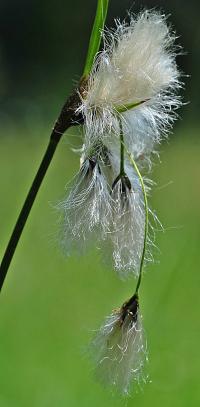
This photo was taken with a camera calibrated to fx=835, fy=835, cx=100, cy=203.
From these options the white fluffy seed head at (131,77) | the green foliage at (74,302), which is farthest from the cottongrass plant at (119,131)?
the green foliage at (74,302)

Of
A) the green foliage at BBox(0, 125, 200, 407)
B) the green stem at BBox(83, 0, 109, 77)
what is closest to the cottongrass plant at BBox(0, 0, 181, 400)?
the green stem at BBox(83, 0, 109, 77)

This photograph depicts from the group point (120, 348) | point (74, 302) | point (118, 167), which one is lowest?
point (74, 302)

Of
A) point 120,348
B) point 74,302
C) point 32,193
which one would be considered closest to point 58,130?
point 32,193

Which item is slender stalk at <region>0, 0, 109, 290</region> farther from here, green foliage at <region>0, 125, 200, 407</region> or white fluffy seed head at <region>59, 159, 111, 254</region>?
green foliage at <region>0, 125, 200, 407</region>

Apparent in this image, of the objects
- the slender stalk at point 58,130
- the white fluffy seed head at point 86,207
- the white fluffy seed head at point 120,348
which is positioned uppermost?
the slender stalk at point 58,130

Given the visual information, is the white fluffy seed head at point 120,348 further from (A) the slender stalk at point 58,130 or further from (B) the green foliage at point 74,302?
(B) the green foliage at point 74,302

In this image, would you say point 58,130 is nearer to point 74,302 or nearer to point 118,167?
point 118,167

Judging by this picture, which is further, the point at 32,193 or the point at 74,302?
the point at 74,302
